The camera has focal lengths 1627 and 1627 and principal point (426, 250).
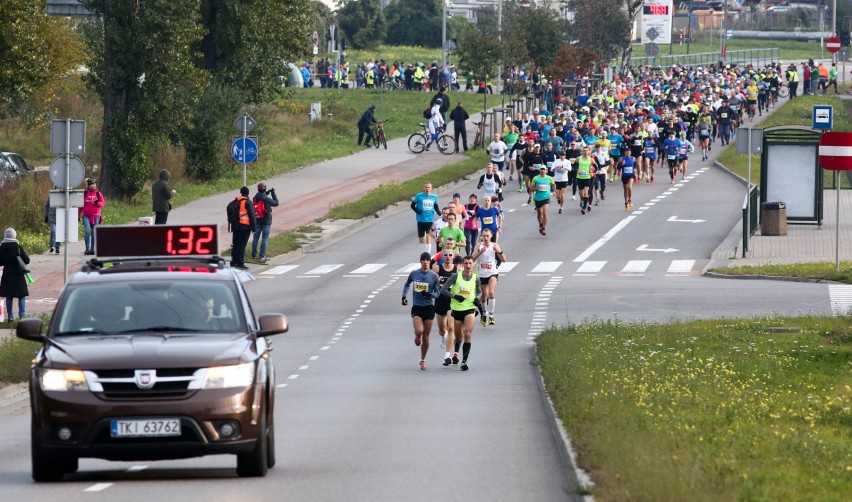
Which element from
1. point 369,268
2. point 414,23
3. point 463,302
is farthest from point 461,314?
point 414,23

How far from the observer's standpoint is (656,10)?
133875 mm

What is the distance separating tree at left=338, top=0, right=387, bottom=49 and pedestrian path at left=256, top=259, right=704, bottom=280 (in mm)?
85403

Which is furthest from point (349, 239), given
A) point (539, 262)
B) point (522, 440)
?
point (522, 440)

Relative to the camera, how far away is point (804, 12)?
161m

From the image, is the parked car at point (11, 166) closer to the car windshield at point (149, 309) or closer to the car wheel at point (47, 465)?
the car windshield at point (149, 309)

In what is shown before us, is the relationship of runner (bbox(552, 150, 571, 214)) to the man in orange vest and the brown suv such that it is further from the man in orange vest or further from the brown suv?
the brown suv

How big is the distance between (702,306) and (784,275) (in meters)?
4.89

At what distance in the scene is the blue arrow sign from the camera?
126 feet

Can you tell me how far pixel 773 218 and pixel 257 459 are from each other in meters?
31.9

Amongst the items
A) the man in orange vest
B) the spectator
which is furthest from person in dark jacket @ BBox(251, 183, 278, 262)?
the spectator

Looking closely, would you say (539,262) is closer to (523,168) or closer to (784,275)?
(784,275)

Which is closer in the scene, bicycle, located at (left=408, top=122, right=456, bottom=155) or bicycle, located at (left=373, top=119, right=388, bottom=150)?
bicycle, located at (left=408, top=122, right=456, bottom=155)

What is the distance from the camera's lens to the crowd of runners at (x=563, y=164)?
23938mm

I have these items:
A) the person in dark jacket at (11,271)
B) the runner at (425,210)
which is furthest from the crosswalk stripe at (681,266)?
the person in dark jacket at (11,271)
